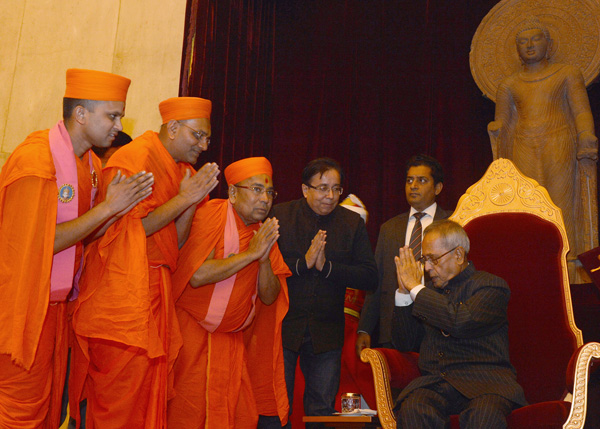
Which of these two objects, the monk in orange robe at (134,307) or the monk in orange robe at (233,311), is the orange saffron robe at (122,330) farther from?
the monk in orange robe at (233,311)

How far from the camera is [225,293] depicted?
3.10 metres

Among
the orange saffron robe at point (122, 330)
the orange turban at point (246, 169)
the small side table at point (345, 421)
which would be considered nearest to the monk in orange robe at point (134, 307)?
the orange saffron robe at point (122, 330)

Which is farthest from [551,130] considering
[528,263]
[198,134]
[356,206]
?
[198,134]

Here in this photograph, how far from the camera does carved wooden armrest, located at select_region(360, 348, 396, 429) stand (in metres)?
2.86

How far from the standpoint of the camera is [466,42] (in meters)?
5.75

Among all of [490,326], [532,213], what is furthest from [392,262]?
[490,326]

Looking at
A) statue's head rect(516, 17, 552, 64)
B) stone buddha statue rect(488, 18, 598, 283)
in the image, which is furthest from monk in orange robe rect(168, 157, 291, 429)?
statue's head rect(516, 17, 552, 64)

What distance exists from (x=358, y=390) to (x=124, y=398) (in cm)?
174

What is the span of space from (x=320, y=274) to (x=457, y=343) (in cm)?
89

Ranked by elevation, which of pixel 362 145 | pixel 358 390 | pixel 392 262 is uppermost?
pixel 362 145

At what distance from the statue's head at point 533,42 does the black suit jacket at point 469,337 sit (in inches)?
102

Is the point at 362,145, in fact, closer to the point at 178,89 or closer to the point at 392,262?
the point at 178,89

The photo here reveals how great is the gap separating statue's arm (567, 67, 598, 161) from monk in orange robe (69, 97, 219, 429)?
2922 millimetres

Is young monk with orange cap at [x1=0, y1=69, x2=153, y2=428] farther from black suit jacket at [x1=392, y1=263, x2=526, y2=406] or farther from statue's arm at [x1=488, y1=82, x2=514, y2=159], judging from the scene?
statue's arm at [x1=488, y1=82, x2=514, y2=159]
